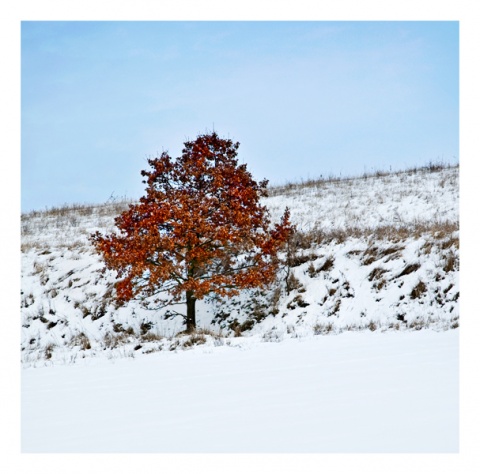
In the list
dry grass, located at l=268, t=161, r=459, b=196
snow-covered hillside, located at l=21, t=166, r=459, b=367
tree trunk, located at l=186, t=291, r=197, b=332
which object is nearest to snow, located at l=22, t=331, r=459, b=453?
snow-covered hillside, located at l=21, t=166, r=459, b=367

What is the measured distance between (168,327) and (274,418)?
10.2 m

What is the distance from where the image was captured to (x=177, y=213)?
11680 millimetres

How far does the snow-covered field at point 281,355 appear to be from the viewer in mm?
4188

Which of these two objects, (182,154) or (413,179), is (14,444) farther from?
(413,179)

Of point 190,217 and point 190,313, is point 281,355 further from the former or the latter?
point 190,313

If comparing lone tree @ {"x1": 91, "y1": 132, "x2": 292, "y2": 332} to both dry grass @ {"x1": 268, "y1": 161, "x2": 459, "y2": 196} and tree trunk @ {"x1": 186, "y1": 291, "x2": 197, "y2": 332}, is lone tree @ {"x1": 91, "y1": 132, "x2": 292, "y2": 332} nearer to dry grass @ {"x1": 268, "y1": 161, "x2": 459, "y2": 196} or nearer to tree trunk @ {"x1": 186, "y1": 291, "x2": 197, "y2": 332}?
tree trunk @ {"x1": 186, "y1": 291, "x2": 197, "y2": 332}

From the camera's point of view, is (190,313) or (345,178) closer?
(190,313)

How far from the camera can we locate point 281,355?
7.39 m

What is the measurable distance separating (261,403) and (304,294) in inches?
365

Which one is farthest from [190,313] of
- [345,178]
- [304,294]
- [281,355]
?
[345,178]

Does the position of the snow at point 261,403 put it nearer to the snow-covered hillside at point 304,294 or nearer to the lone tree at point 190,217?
the snow-covered hillside at point 304,294

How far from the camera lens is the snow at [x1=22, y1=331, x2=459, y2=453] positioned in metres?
3.99

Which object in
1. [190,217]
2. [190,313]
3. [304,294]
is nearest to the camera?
[190,217]
